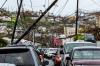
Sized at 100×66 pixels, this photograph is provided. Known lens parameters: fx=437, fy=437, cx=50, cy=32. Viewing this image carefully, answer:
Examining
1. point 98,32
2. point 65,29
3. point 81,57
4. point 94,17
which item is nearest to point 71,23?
point 65,29

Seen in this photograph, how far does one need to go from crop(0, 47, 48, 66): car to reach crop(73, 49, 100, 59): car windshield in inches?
256

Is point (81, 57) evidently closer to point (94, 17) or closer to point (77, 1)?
point (77, 1)

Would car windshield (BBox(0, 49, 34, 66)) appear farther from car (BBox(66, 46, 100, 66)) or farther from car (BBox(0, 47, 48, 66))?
car (BBox(66, 46, 100, 66))

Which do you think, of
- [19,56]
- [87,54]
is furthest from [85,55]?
[19,56]

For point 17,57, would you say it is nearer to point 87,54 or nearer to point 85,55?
point 85,55

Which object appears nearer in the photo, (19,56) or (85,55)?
(19,56)

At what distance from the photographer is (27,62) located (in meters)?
11.9

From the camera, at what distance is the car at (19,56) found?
11820 mm

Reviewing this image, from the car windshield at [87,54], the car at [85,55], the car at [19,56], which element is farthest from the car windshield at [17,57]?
the car windshield at [87,54]

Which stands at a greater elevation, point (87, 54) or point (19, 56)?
point (19, 56)

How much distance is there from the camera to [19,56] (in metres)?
12.0

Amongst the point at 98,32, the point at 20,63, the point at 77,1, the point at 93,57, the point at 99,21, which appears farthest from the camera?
the point at 99,21

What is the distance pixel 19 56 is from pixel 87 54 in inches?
279

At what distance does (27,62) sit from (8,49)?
27.6 inches
